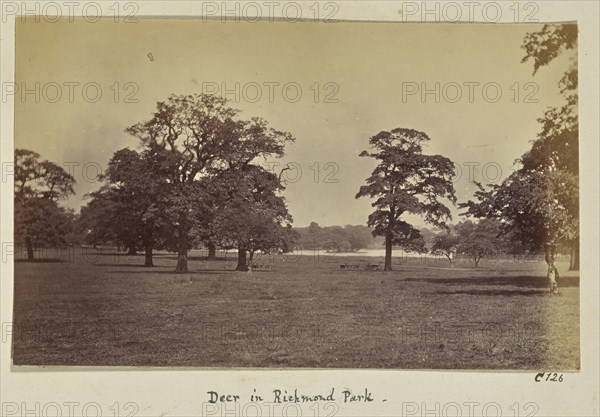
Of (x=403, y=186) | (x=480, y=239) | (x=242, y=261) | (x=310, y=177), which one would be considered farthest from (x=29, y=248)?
(x=480, y=239)

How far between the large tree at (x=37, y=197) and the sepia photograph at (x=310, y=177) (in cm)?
1

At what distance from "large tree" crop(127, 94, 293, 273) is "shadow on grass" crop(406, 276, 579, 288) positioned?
1914 millimetres

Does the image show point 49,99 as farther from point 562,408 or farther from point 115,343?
Result: point 562,408

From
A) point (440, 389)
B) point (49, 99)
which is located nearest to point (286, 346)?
point (440, 389)

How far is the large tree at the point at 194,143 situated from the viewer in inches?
225

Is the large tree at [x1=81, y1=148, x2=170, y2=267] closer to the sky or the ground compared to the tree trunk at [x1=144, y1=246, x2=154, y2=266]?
closer to the sky

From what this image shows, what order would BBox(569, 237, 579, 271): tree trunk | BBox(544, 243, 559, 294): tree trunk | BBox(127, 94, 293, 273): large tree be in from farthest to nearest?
BBox(127, 94, 293, 273): large tree → BBox(544, 243, 559, 294): tree trunk → BBox(569, 237, 579, 271): tree trunk

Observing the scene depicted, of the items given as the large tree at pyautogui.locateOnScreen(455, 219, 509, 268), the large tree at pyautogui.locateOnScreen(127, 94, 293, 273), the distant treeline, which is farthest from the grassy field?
the large tree at pyautogui.locateOnScreen(127, 94, 293, 273)

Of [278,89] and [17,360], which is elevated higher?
[278,89]

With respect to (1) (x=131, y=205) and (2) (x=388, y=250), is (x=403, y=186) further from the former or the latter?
(1) (x=131, y=205)

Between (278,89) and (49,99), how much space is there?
1905mm

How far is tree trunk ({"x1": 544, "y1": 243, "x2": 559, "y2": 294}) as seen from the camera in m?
5.62

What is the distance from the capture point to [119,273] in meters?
5.73

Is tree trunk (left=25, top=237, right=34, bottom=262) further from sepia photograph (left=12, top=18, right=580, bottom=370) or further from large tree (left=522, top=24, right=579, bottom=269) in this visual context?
large tree (left=522, top=24, right=579, bottom=269)
